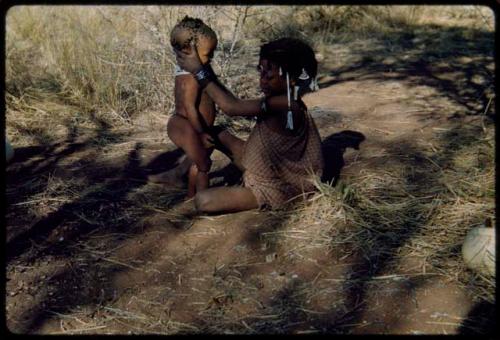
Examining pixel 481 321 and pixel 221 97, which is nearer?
pixel 481 321

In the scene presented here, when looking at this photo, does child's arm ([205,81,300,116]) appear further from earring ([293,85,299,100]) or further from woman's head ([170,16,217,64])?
woman's head ([170,16,217,64])

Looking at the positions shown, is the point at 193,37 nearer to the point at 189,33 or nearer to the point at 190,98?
the point at 189,33

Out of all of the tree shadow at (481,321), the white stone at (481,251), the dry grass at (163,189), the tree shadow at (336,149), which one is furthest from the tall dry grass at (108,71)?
the tree shadow at (481,321)

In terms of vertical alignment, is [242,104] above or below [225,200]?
above

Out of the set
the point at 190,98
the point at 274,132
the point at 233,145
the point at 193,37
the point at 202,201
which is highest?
the point at 193,37

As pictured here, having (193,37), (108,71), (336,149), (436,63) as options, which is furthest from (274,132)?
(436,63)

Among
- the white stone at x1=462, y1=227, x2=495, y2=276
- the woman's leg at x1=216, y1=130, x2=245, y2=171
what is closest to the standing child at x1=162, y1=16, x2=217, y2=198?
the woman's leg at x1=216, y1=130, x2=245, y2=171

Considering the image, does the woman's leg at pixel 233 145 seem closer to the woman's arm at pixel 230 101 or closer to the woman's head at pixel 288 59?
the woman's arm at pixel 230 101

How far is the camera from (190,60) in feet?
10.4

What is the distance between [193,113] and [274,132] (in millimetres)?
465

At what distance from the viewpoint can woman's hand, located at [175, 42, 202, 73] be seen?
3.15 m

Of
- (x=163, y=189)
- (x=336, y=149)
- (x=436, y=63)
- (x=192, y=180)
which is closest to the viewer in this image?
(x=192, y=180)

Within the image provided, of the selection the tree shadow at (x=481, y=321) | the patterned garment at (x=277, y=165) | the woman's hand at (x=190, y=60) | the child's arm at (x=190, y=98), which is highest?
A: the woman's hand at (x=190, y=60)

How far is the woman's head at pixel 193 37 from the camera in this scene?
3180 millimetres
